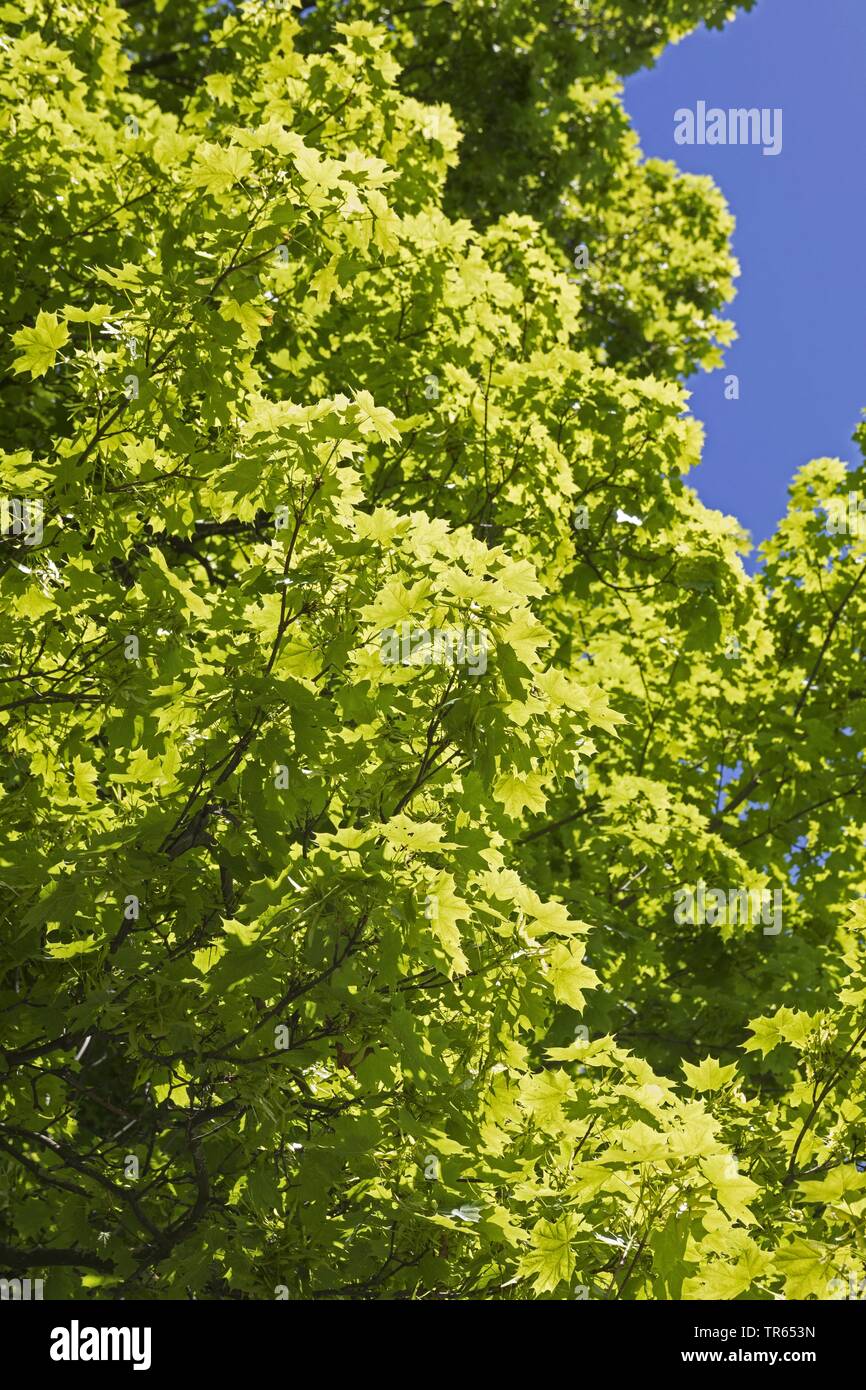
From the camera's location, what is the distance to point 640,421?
8.16m

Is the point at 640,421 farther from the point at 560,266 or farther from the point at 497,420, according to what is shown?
the point at 560,266

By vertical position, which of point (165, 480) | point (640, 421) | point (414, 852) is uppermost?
point (640, 421)

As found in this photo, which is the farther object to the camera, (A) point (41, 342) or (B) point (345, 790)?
(A) point (41, 342)

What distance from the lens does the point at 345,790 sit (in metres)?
4.55

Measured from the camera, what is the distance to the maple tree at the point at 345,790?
13.8ft

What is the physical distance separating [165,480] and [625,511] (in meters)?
3.80

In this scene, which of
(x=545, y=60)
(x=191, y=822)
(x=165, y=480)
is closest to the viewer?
(x=191, y=822)

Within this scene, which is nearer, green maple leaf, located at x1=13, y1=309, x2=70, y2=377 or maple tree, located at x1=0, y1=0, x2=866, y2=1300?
maple tree, located at x1=0, y1=0, x2=866, y2=1300

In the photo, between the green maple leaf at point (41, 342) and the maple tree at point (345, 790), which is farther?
the green maple leaf at point (41, 342)

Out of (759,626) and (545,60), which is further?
(545,60)

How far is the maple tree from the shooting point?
4207 millimetres

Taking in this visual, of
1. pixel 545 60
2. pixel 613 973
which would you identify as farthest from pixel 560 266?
pixel 613 973

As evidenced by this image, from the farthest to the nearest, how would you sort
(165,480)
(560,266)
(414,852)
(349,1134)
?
(560,266)
(165,480)
(349,1134)
(414,852)

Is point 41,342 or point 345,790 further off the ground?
point 41,342
